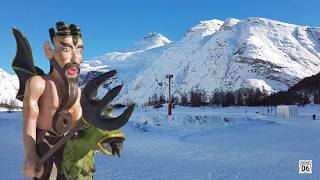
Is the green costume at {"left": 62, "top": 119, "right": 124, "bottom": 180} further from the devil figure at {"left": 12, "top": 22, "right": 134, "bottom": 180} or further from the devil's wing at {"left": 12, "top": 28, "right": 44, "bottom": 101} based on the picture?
the devil's wing at {"left": 12, "top": 28, "right": 44, "bottom": 101}

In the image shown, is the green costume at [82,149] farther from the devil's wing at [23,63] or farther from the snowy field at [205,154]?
the snowy field at [205,154]

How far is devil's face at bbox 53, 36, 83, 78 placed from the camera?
397cm

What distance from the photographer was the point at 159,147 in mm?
16766

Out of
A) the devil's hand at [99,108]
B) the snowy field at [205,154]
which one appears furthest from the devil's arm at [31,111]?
the snowy field at [205,154]

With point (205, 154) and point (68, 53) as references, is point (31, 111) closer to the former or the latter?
point (68, 53)

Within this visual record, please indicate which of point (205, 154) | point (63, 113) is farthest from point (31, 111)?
point (205, 154)

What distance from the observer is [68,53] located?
4008mm

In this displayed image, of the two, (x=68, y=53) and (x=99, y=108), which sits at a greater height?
(x=68, y=53)

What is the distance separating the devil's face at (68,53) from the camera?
13.0ft

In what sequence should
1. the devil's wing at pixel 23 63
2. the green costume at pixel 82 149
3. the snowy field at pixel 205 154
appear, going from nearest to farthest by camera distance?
the green costume at pixel 82 149 < the devil's wing at pixel 23 63 < the snowy field at pixel 205 154

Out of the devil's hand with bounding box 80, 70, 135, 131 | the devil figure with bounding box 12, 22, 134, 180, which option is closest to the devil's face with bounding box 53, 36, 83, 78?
the devil figure with bounding box 12, 22, 134, 180

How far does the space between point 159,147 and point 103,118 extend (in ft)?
42.7

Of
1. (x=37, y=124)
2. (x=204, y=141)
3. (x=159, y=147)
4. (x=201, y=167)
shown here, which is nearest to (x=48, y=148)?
(x=37, y=124)

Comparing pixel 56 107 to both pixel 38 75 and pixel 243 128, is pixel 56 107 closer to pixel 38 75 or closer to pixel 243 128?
pixel 38 75
